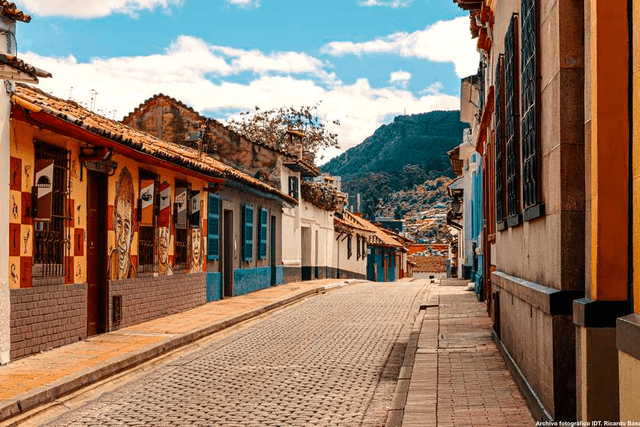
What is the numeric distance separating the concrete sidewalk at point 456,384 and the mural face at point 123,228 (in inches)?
188

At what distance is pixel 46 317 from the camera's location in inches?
417

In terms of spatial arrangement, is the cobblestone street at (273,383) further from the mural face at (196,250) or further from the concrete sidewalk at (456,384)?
the mural face at (196,250)

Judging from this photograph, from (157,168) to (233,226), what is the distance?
6.50 meters

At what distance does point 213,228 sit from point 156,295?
432 cm

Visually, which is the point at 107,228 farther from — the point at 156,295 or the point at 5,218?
the point at 5,218

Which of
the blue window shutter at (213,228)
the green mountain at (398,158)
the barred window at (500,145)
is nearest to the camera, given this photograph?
the barred window at (500,145)

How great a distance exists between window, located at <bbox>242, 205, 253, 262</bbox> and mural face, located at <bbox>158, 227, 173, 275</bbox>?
262 inches

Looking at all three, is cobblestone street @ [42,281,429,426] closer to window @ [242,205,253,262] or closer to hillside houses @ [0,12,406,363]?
hillside houses @ [0,12,406,363]

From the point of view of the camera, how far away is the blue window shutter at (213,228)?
18719 mm

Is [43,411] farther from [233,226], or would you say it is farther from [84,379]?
[233,226]

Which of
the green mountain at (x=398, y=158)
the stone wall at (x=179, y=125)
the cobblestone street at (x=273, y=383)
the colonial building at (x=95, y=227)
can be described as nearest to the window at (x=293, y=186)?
the stone wall at (x=179, y=125)

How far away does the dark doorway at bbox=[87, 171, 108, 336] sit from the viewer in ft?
40.9

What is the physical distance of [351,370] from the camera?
9.91 m

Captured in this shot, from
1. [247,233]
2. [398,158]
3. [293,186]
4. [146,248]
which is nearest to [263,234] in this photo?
[247,233]
